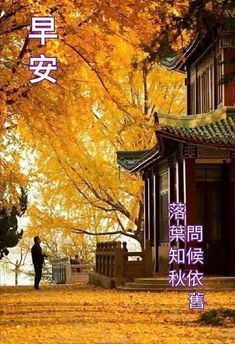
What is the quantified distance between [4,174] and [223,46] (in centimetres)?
711

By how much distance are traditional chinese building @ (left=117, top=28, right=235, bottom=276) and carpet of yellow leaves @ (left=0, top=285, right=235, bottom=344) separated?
407cm

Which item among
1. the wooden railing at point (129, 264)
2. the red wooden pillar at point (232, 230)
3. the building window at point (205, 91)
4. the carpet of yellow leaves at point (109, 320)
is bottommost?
the carpet of yellow leaves at point (109, 320)

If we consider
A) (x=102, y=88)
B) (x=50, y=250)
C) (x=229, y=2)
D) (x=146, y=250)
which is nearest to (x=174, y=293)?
(x=146, y=250)

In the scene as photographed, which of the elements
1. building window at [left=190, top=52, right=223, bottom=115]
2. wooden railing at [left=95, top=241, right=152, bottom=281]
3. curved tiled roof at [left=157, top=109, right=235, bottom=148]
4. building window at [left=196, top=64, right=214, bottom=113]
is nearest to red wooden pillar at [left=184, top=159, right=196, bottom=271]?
curved tiled roof at [left=157, top=109, right=235, bottom=148]

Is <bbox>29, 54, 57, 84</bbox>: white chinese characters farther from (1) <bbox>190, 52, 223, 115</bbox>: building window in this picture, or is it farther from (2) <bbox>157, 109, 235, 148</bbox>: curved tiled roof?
(1) <bbox>190, 52, 223, 115</bbox>: building window

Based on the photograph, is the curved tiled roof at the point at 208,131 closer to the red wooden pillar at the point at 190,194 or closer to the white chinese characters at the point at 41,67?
the red wooden pillar at the point at 190,194

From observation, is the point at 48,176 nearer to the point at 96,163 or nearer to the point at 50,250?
the point at 96,163

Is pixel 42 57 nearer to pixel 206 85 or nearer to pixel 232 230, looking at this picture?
pixel 232 230

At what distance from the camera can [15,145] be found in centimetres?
2091

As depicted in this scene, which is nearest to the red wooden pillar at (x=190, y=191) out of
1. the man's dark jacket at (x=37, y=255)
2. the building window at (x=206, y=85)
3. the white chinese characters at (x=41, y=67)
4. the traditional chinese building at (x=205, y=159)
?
the traditional chinese building at (x=205, y=159)

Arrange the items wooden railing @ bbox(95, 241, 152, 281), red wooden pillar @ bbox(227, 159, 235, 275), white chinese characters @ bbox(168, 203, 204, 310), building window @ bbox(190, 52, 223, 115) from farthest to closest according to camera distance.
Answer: building window @ bbox(190, 52, 223, 115), red wooden pillar @ bbox(227, 159, 235, 275), wooden railing @ bbox(95, 241, 152, 281), white chinese characters @ bbox(168, 203, 204, 310)

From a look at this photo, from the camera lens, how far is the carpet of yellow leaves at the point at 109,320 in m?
11.5

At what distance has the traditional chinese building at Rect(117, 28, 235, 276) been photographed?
77.7 ft

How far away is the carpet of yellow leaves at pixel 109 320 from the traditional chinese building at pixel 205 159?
4072mm
